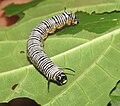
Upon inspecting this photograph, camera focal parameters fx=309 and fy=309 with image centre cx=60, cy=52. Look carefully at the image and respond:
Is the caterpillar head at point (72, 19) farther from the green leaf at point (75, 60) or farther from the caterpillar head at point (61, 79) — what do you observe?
the caterpillar head at point (61, 79)

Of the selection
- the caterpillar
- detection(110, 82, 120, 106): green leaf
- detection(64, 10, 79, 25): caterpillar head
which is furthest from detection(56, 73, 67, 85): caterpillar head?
detection(64, 10, 79, 25): caterpillar head

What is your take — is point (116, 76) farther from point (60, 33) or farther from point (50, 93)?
point (60, 33)

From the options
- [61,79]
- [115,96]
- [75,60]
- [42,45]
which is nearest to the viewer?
[115,96]

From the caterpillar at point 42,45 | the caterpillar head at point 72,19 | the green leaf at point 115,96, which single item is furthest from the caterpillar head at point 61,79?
the caterpillar head at point 72,19

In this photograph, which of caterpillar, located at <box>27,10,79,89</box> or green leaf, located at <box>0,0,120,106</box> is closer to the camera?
green leaf, located at <box>0,0,120,106</box>

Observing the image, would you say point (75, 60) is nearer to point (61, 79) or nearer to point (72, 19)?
point (61, 79)

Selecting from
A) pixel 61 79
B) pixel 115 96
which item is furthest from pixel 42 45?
pixel 115 96

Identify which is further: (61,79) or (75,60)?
(75,60)

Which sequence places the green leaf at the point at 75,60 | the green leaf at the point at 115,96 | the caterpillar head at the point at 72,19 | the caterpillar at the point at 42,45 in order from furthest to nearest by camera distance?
the caterpillar head at the point at 72,19, the caterpillar at the point at 42,45, the green leaf at the point at 75,60, the green leaf at the point at 115,96

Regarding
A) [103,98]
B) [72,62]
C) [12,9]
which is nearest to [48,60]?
[72,62]

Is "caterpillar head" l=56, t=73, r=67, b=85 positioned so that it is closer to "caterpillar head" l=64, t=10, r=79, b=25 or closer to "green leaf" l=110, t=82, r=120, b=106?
"green leaf" l=110, t=82, r=120, b=106
